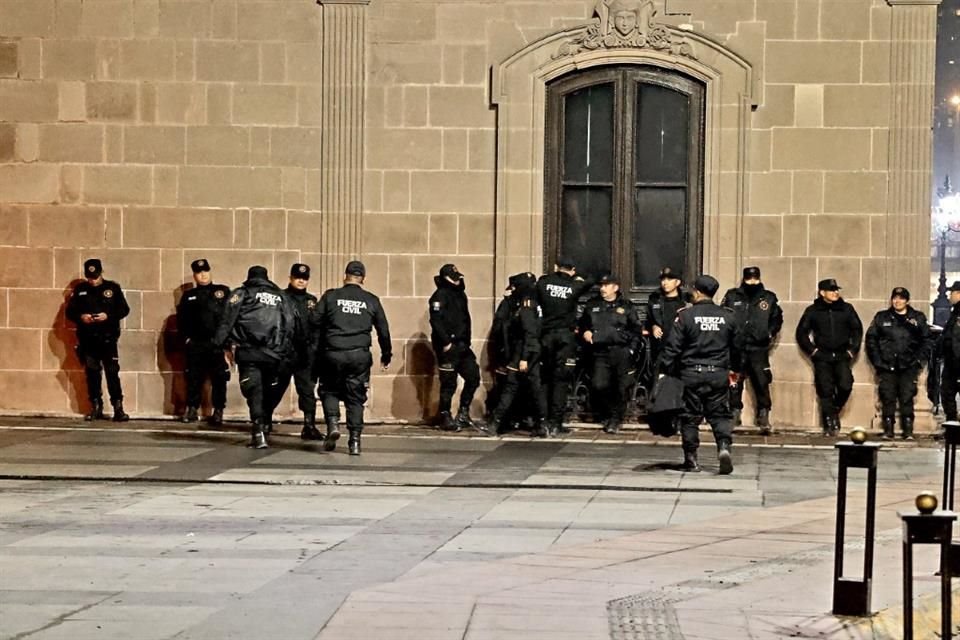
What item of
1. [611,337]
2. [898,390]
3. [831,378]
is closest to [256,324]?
[611,337]

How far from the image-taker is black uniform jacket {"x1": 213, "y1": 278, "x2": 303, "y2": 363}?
17.5 meters

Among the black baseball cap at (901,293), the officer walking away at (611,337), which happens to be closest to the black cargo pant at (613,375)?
the officer walking away at (611,337)

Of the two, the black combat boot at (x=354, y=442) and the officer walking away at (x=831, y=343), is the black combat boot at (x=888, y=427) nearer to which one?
the officer walking away at (x=831, y=343)

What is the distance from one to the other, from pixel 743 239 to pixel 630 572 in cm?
1069

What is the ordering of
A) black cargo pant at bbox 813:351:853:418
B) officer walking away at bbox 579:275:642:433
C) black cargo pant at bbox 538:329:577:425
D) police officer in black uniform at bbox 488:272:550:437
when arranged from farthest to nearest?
black cargo pant at bbox 813:351:853:418 → officer walking away at bbox 579:275:642:433 → black cargo pant at bbox 538:329:577:425 → police officer in black uniform at bbox 488:272:550:437

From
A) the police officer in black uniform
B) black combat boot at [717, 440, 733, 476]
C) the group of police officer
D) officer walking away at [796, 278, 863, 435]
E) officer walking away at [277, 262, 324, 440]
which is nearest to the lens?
black combat boot at [717, 440, 733, 476]

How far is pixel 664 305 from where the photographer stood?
19828 millimetres

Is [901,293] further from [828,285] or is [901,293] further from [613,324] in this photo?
[613,324]

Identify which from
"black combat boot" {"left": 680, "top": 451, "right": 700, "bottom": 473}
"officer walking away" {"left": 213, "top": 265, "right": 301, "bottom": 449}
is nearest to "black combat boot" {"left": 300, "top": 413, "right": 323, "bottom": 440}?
"officer walking away" {"left": 213, "top": 265, "right": 301, "bottom": 449}

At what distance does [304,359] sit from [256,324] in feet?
3.89

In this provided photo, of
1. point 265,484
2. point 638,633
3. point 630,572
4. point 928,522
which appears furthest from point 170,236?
point 928,522

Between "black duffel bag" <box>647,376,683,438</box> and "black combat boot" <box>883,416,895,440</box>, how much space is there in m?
4.84

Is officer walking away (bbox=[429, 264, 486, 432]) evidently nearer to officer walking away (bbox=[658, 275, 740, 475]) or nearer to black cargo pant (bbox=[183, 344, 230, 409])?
black cargo pant (bbox=[183, 344, 230, 409])

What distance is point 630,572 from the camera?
10227 mm
